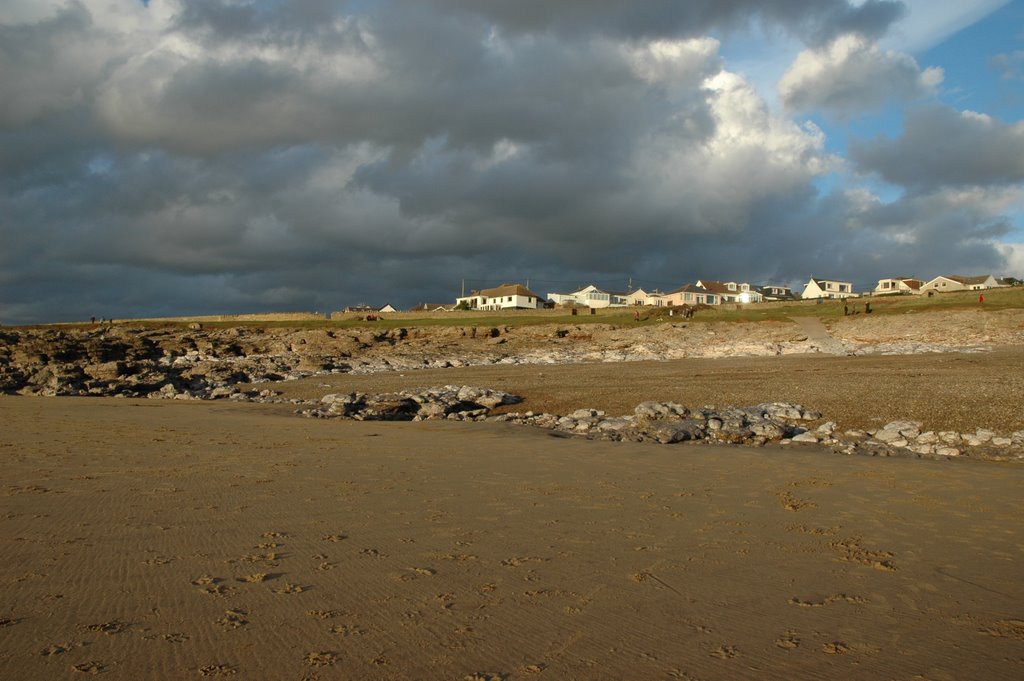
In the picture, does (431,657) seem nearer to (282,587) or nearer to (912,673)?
(282,587)

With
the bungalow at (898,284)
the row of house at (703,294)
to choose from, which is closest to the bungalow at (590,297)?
the row of house at (703,294)

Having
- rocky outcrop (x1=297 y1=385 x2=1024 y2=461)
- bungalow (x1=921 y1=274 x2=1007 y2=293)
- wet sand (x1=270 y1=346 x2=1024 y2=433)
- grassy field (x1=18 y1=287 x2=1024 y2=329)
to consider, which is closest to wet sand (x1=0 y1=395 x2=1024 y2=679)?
rocky outcrop (x1=297 y1=385 x2=1024 y2=461)

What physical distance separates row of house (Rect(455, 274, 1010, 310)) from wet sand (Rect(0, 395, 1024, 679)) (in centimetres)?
9098

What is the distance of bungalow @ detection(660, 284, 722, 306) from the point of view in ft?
371

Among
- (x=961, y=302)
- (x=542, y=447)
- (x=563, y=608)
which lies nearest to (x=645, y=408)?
(x=542, y=447)

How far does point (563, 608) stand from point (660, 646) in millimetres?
756

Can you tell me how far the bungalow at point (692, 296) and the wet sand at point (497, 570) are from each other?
347 ft

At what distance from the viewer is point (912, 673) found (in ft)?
12.5

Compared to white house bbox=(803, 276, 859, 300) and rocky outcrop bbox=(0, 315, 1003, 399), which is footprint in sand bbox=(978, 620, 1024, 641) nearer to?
rocky outcrop bbox=(0, 315, 1003, 399)

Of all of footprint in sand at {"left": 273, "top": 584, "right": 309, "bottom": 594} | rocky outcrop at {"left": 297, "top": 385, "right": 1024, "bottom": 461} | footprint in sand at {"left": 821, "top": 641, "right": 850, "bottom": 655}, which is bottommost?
rocky outcrop at {"left": 297, "top": 385, "right": 1024, "bottom": 461}

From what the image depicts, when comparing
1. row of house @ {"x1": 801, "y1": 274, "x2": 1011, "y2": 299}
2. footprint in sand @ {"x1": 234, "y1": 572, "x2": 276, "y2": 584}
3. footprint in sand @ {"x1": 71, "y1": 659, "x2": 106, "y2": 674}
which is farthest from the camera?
row of house @ {"x1": 801, "y1": 274, "x2": 1011, "y2": 299}

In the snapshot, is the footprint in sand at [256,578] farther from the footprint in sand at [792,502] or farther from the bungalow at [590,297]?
the bungalow at [590,297]

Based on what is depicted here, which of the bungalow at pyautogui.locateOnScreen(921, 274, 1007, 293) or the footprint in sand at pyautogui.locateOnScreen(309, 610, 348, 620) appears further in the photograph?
the bungalow at pyautogui.locateOnScreen(921, 274, 1007, 293)

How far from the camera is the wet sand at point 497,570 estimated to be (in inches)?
150
